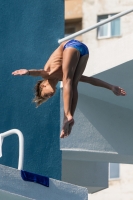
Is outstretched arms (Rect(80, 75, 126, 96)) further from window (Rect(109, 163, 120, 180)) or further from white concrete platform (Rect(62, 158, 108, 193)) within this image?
window (Rect(109, 163, 120, 180))

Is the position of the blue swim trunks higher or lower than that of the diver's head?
higher

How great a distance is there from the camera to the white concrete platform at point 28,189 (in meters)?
12.0

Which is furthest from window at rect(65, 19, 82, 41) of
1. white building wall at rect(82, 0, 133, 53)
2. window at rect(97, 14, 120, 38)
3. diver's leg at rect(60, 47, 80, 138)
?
diver's leg at rect(60, 47, 80, 138)

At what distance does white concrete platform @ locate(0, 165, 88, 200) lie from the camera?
12039 millimetres

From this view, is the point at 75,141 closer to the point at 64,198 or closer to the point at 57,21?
the point at 57,21

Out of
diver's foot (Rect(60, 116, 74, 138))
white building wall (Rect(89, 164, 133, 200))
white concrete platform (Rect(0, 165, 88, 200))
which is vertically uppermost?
diver's foot (Rect(60, 116, 74, 138))

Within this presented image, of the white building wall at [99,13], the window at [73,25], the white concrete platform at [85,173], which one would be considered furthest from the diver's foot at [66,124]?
the window at [73,25]

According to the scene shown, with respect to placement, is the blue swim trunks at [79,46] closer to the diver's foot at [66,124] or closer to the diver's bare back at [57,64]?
the diver's bare back at [57,64]

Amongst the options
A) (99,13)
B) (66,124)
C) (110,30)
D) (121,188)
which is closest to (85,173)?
(66,124)

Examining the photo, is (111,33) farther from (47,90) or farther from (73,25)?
(47,90)

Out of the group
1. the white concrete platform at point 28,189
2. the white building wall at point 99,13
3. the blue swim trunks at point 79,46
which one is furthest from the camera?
the white building wall at point 99,13

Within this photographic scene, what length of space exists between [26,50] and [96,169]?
13.5ft

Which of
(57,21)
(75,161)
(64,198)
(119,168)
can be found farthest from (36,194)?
(119,168)

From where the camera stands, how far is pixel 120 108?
54.7ft
